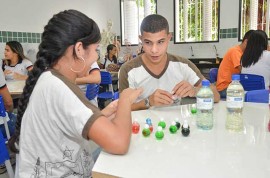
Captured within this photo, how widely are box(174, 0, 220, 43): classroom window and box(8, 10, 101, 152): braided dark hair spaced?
4501 mm

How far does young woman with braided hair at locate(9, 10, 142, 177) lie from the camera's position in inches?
34.7

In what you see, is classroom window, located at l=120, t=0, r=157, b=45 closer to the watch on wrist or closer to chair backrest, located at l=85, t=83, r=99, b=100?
chair backrest, located at l=85, t=83, r=99, b=100

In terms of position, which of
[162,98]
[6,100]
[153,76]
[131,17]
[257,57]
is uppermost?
[131,17]

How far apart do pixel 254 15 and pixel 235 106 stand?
13.5 feet

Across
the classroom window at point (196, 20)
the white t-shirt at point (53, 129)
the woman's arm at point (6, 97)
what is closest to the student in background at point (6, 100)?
the woman's arm at point (6, 97)

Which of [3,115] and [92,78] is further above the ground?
A: [92,78]

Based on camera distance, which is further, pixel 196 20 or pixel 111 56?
pixel 111 56

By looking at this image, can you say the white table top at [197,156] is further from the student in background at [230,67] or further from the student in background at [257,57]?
the student in background at [230,67]

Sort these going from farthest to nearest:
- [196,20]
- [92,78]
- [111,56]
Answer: [111,56] < [196,20] < [92,78]

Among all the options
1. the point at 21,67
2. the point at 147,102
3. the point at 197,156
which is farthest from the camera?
the point at 21,67

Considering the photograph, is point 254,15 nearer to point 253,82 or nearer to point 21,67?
point 253,82

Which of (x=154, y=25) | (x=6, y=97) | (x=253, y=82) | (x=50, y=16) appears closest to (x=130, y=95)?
(x=154, y=25)

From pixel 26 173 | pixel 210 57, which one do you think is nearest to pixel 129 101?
pixel 26 173

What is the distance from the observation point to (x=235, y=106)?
115 centimetres
